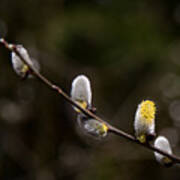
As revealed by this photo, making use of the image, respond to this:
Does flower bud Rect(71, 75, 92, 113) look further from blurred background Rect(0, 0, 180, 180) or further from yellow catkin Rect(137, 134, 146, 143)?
blurred background Rect(0, 0, 180, 180)

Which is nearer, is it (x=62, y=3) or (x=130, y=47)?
(x=130, y=47)

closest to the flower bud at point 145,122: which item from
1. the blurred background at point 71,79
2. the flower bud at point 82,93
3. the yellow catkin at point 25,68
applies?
the flower bud at point 82,93

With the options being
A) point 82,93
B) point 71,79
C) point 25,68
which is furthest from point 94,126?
point 71,79

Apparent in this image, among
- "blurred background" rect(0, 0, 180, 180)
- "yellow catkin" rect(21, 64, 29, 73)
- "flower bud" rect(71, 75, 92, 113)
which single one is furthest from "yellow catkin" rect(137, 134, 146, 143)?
"blurred background" rect(0, 0, 180, 180)

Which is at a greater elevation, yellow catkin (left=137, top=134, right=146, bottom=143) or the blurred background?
the blurred background

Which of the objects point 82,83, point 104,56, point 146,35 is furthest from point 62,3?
point 82,83

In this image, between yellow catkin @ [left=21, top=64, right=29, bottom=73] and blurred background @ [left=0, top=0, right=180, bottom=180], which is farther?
blurred background @ [left=0, top=0, right=180, bottom=180]

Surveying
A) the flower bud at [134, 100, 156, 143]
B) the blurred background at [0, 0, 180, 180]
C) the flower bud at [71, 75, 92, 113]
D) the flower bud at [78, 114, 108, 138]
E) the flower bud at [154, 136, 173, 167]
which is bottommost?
the flower bud at [154, 136, 173, 167]

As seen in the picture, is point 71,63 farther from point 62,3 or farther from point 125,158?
point 125,158
